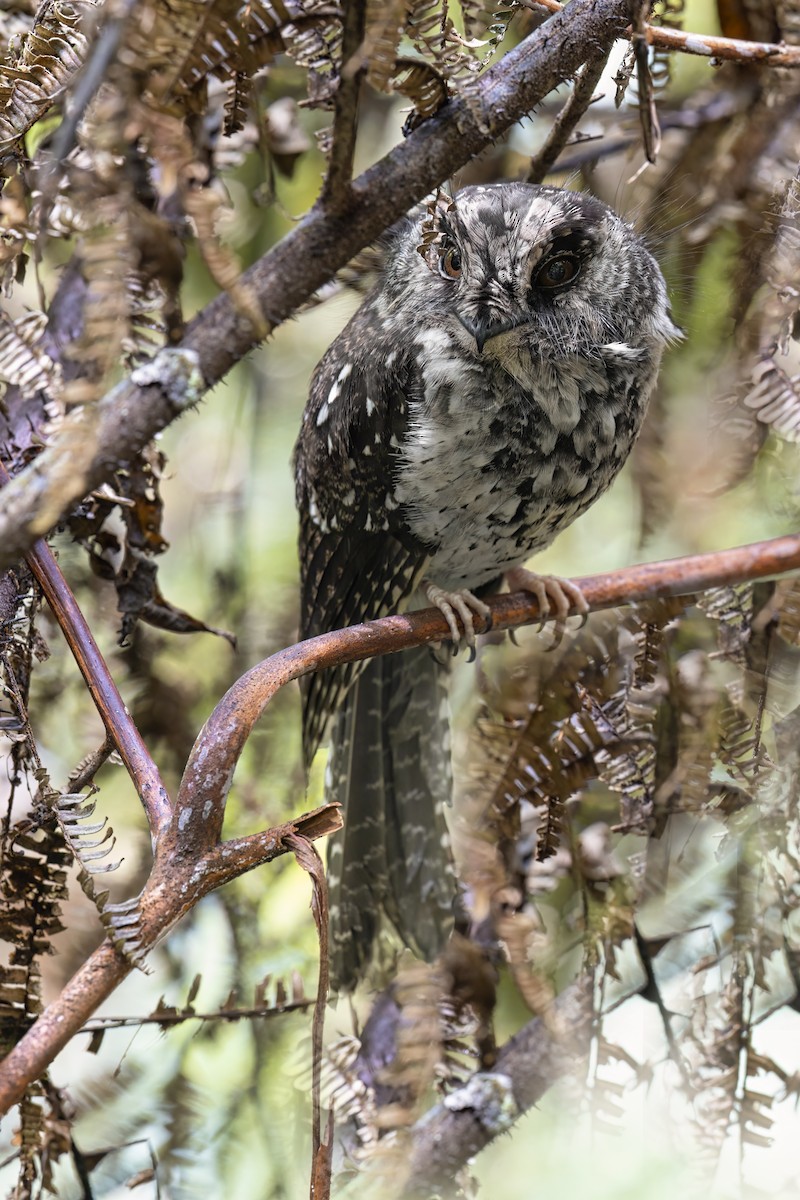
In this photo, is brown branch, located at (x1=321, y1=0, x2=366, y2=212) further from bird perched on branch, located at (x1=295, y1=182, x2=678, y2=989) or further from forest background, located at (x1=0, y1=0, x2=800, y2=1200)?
bird perched on branch, located at (x1=295, y1=182, x2=678, y2=989)

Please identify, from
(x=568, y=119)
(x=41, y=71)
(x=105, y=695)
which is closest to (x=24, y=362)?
(x=41, y=71)

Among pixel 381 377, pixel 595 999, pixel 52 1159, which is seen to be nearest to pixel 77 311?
pixel 381 377

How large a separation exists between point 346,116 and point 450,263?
87 cm

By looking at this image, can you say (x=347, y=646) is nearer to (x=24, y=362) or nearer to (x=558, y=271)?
(x=24, y=362)

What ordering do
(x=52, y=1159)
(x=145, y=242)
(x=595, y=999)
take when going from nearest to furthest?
(x=145, y=242) < (x=52, y=1159) < (x=595, y=999)

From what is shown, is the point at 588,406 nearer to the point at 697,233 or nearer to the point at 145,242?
the point at 697,233

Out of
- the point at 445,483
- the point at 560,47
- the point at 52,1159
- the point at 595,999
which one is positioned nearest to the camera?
the point at 560,47

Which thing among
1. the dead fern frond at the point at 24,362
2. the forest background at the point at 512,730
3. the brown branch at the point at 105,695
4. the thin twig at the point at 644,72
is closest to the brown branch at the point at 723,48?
the forest background at the point at 512,730

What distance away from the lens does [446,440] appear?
186 centimetres

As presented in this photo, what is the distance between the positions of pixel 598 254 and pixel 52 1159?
183 cm

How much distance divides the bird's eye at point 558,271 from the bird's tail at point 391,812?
0.93m

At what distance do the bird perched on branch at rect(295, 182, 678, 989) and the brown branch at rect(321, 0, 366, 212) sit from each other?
55 cm

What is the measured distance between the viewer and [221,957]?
2.33 meters

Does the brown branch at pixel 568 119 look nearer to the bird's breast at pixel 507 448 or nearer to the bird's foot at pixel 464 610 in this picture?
the bird's breast at pixel 507 448
